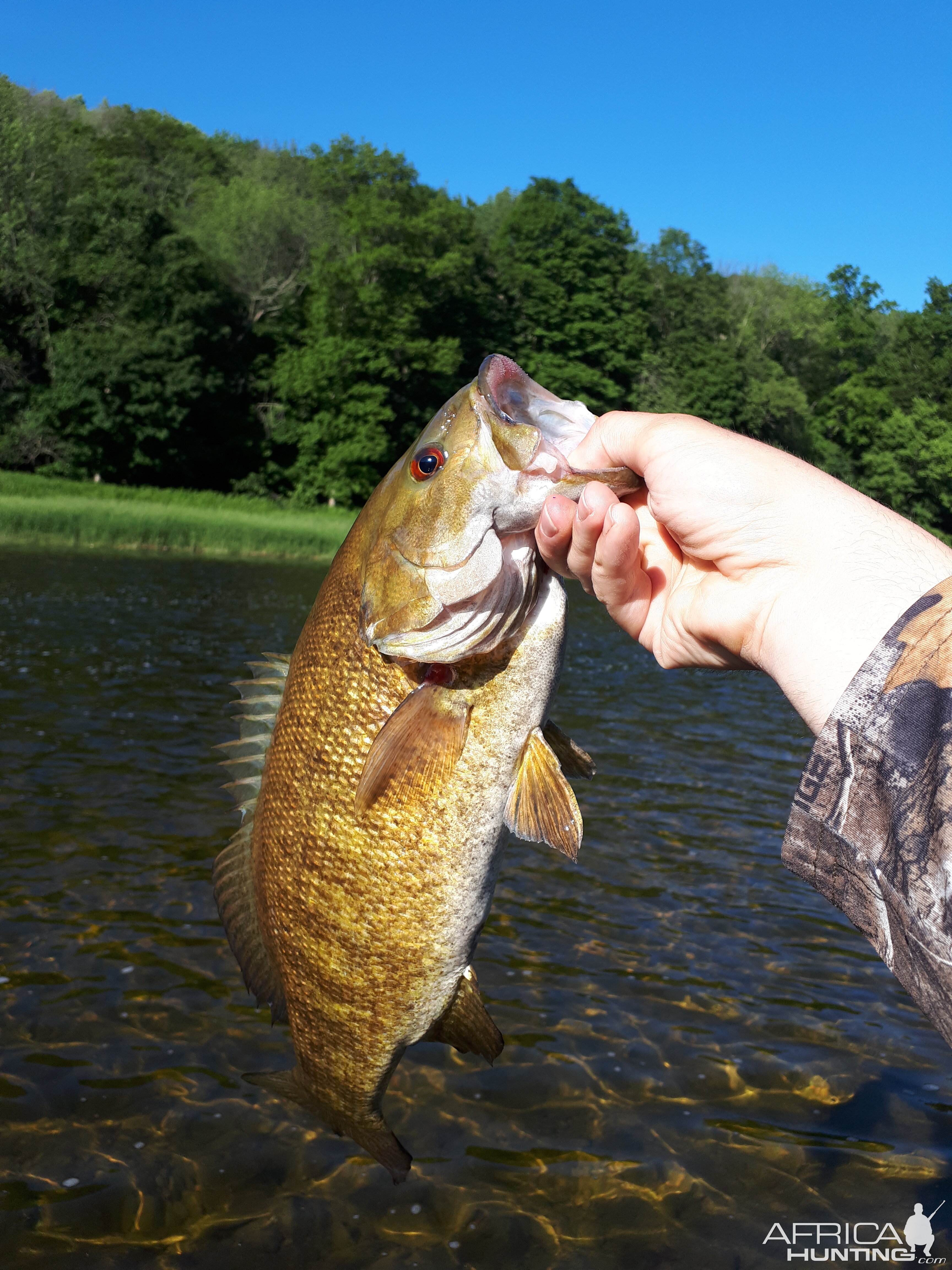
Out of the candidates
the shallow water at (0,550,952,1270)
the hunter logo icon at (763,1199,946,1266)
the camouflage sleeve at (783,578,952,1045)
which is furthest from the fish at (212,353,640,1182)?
the hunter logo icon at (763,1199,946,1266)

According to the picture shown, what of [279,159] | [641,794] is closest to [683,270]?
[279,159]

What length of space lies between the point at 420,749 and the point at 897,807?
1.15 meters

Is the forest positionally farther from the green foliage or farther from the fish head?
the fish head

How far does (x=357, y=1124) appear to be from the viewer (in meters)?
2.97

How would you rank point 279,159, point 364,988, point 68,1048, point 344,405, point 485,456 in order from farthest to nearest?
point 279,159, point 344,405, point 68,1048, point 364,988, point 485,456

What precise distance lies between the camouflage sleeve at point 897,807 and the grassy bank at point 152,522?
1168 inches

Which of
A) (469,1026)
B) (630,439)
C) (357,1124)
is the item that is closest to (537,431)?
(630,439)

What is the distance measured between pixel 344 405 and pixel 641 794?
4741cm

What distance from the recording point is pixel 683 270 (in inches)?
3044

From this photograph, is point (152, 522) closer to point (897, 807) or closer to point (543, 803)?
point (543, 803)

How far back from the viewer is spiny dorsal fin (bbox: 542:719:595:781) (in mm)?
2783

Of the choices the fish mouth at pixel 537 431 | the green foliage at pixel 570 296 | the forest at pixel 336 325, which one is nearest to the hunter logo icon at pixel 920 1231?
the fish mouth at pixel 537 431

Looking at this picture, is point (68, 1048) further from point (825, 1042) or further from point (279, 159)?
point (279, 159)

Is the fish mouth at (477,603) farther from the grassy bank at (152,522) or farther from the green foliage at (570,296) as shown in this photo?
the green foliage at (570,296)
